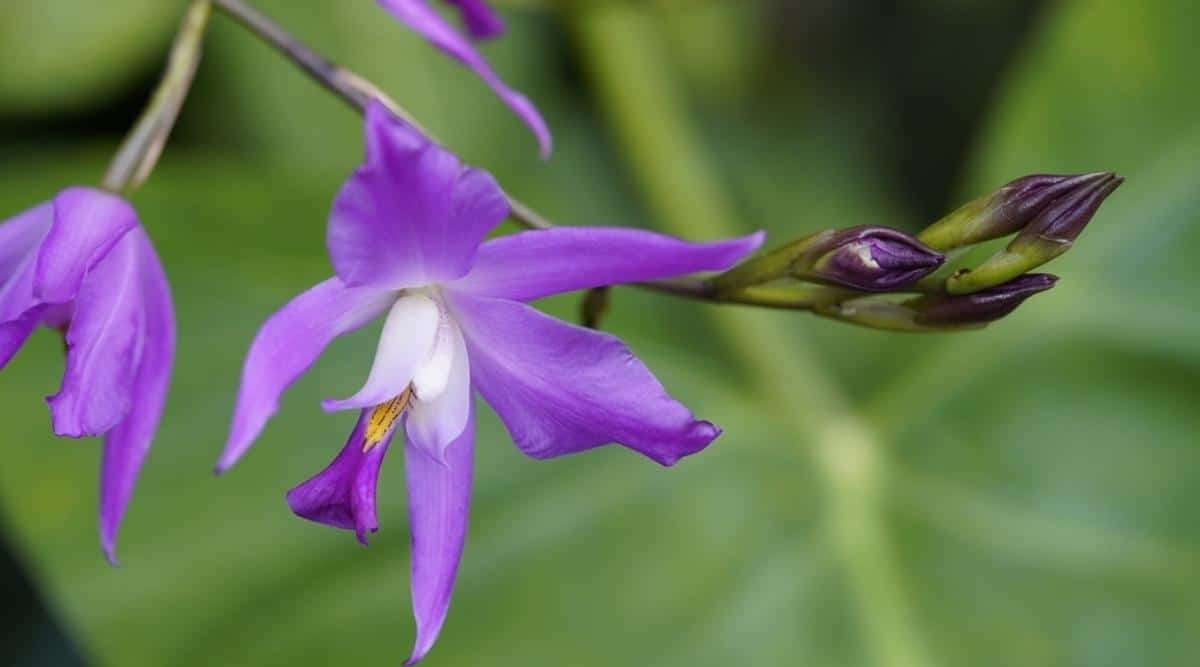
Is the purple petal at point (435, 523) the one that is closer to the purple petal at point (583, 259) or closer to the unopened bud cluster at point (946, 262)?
the purple petal at point (583, 259)

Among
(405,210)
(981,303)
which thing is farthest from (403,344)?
(981,303)

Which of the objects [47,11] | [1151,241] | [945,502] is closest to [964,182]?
[1151,241]

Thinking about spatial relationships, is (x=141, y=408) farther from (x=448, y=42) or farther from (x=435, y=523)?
(x=448, y=42)

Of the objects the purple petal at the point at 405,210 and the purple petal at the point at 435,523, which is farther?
the purple petal at the point at 435,523

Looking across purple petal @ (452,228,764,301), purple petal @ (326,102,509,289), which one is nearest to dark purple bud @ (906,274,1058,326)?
purple petal @ (452,228,764,301)

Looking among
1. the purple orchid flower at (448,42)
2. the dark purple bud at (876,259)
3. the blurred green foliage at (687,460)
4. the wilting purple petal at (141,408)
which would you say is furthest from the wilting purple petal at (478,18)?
the blurred green foliage at (687,460)

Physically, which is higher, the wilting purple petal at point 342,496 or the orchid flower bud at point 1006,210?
the orchid flower bud at point 1006,210

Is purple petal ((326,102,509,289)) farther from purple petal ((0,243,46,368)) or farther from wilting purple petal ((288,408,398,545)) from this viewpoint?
purple petal ((0,243,46,368))

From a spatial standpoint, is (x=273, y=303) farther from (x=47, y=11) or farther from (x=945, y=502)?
(x=945, y=502)
